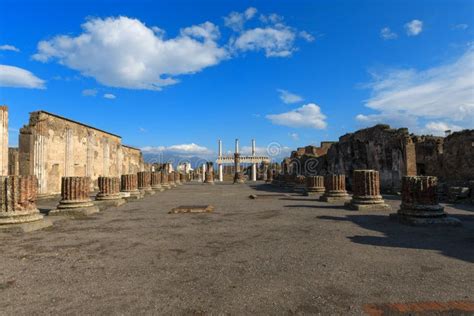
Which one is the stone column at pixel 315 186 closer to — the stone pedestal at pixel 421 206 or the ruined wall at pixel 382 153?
the ruined wall at pixel 382 153

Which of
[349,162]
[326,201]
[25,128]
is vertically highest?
[25,128]

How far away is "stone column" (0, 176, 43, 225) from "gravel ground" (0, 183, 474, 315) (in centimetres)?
57

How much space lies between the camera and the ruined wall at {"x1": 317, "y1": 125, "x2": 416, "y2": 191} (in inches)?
719

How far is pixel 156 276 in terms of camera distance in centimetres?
401

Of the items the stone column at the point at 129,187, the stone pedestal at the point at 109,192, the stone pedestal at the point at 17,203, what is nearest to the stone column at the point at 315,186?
the stone column at the point at 129,187

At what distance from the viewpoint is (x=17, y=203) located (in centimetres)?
738

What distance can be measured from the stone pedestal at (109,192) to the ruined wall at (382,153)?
14.4 meters

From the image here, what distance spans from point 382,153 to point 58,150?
61.5 ft

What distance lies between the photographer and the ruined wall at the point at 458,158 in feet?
56.3

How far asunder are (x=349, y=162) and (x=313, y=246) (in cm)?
1964

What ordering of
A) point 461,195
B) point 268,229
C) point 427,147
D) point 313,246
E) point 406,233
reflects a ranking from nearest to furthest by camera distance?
point 313,246 → point 406,233 → point 268,229 → point 461,195 → point 427,147

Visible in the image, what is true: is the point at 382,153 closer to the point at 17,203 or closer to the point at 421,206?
the point at 421,206

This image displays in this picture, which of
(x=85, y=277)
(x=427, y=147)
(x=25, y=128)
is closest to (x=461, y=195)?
(x=427, y=147)

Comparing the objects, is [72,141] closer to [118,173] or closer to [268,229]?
[118,173]
